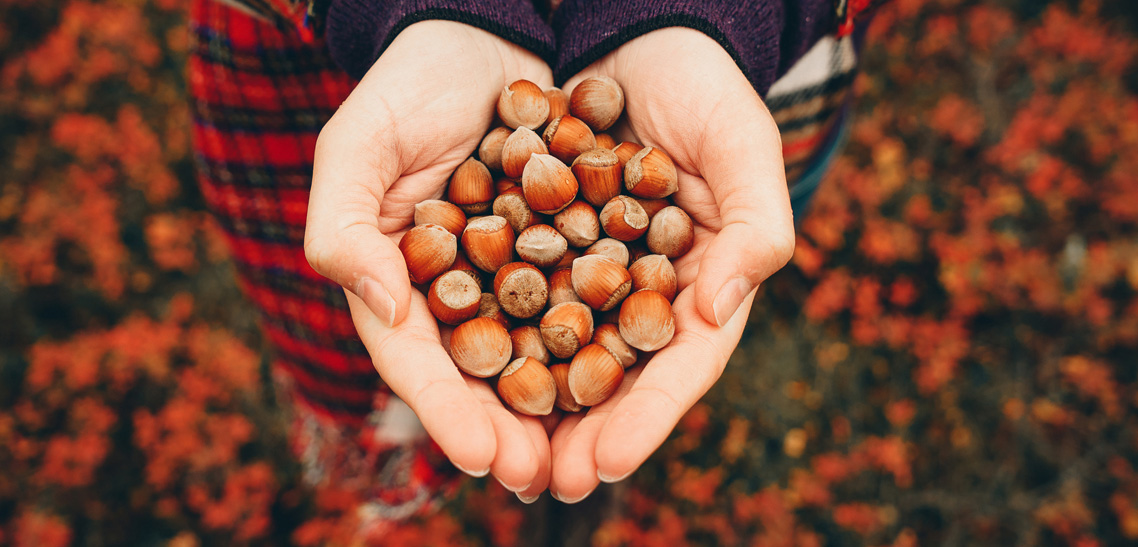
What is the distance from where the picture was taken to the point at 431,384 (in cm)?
170

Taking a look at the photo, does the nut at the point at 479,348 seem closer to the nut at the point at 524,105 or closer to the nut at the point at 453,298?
the nut at the point at 453,298

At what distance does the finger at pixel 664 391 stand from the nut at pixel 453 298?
57 centimetres

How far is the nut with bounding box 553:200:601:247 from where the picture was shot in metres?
2.25

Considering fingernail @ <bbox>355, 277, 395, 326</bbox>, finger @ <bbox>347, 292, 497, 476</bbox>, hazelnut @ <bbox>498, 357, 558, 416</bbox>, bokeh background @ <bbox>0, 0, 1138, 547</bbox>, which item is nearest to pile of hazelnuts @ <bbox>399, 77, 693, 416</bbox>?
hazelnut @ <bbox>498, 357, 558, 416</bbox>

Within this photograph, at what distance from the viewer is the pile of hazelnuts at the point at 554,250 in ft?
6.29

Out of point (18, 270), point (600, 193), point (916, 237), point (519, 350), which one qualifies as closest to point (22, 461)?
point (18, 270)

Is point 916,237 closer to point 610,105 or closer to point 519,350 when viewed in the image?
point 610,105

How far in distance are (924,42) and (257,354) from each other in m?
5.20

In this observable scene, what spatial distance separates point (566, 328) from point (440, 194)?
0.72m

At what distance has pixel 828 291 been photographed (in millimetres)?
4008

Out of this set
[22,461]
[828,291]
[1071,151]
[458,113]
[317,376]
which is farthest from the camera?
[1071,151]

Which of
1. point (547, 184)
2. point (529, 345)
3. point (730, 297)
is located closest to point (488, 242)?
point (547, 184)

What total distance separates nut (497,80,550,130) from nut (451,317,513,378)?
0.78m

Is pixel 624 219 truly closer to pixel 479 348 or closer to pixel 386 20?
pixel 479 348
